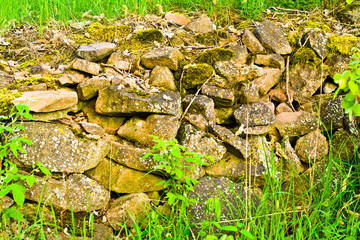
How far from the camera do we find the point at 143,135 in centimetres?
284

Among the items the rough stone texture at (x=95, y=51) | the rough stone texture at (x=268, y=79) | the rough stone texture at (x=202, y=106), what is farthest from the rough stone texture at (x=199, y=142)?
the rough stone texture at (x=95, y=51)

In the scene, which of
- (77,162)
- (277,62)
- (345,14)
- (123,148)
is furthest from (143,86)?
(345,14)

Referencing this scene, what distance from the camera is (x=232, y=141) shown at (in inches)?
115

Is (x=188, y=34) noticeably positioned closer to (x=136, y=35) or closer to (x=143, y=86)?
(x=136, y=35)

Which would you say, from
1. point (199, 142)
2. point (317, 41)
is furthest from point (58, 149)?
point (317, 41)

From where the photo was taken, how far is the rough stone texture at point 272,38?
363 cm

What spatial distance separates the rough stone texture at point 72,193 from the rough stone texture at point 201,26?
220 cm

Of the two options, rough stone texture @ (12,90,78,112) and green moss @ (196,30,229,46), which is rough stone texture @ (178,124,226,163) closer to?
rough stone texture @ (12,90,78,112)

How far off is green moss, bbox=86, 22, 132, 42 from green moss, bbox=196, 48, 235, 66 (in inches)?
37.5

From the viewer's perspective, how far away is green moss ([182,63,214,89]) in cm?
316

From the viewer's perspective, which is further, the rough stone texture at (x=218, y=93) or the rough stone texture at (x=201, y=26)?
the rough stone texture at (x=201, y=26)

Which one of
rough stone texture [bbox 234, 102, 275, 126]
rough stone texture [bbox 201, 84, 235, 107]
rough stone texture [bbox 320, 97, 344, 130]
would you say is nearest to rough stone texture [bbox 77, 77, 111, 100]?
rough stone texture [bbox 201, 84, 235, 107]

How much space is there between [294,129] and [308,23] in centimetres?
168

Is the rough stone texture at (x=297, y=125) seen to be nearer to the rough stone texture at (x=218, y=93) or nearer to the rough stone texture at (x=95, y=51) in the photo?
the rough stone texture at (x=218, y=93)
